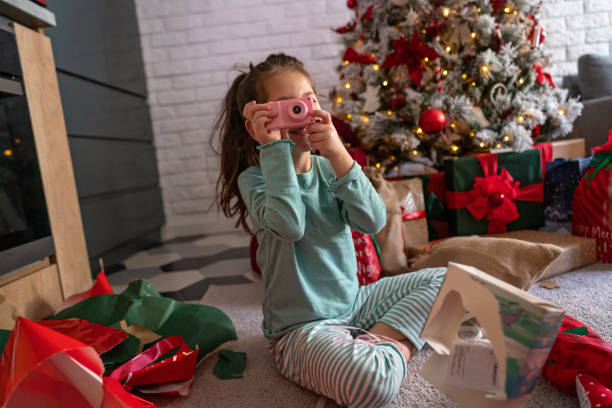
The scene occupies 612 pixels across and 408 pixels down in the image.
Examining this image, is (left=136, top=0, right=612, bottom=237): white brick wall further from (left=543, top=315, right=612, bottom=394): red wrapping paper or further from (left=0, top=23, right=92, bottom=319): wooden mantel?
(left=543, top=315, right=612, bottom=394): red wrapping paper

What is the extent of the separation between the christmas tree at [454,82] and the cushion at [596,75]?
0.53m

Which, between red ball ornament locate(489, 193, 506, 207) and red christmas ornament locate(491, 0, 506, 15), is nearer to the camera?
red ball ornament locate(489, 193, 506, 207)

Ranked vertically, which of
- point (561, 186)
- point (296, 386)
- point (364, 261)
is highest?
point (561, 186)

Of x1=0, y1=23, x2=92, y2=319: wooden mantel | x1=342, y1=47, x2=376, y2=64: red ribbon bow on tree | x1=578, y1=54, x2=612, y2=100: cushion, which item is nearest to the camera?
x1=0, y1=23, x2=92, y2=319: wooden mantel

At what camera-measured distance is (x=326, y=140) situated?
68 centimetres

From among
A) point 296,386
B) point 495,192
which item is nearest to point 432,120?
point 495,192

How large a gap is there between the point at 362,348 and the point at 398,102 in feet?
3.53

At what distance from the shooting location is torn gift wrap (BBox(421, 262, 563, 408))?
14.4 inches

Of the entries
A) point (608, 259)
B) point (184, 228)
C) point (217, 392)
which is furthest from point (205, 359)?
point (184, 228)

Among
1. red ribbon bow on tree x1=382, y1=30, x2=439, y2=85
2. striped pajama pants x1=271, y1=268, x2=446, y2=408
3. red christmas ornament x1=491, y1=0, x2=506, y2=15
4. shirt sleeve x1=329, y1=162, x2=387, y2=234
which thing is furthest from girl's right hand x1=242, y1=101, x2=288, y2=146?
red christmas ornament x1=491, y1=0, x2=506, y2=15

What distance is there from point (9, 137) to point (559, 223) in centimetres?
168

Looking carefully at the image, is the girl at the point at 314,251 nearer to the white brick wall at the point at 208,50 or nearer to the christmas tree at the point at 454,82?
the christmas tree at the point at 454,82

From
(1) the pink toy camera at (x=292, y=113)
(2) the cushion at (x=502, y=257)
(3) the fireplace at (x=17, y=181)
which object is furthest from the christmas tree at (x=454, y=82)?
(3) the fireplace at (x=17, y=181)

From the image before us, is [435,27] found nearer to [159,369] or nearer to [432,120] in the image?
[432,120]
